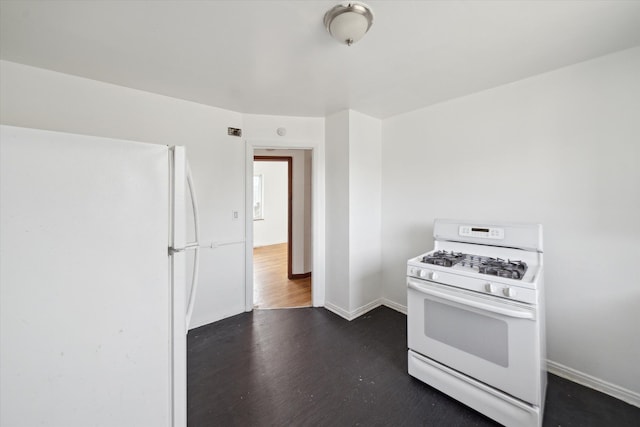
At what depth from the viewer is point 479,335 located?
5.10 ft

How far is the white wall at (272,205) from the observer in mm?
7102

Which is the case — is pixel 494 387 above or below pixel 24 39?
below

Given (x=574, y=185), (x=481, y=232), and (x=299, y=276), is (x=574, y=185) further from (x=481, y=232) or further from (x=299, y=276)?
(x=299, y=276)

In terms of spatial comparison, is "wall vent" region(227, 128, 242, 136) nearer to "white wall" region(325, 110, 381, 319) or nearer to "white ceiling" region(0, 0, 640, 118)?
"white ceiling" region(0, 0, 640, 118)

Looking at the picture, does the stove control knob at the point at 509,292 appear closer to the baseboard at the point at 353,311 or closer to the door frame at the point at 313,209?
the baseboard at the point at 353,311

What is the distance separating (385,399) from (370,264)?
58.8 inches

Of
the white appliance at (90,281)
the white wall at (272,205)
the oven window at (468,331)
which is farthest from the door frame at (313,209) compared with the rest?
the white wall at (272,205)

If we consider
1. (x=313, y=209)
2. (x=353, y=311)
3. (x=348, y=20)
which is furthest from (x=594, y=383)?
(x=348, y=20)

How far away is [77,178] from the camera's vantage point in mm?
821

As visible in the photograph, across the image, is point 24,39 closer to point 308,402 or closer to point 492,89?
point 308,402

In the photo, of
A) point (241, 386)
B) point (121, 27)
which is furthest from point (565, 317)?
point (121, 27)

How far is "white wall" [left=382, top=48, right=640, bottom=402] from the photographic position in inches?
65.9

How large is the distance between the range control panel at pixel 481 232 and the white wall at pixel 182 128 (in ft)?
7.59

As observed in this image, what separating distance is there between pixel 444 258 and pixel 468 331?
1.73 ft
